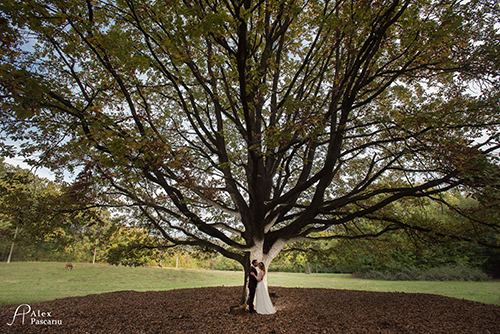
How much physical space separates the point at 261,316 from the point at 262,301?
427mm

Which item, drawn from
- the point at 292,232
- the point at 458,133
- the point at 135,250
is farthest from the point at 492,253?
the point at 135,250

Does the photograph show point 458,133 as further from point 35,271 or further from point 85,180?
point 35,271

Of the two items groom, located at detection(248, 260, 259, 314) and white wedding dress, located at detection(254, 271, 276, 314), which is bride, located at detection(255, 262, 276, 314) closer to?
white wedding dress, located at detection(254, 271, 276, 314)

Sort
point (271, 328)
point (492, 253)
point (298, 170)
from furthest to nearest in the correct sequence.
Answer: point (492, 253) → point (298, 170) → point (271, 328)

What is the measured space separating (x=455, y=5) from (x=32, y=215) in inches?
448

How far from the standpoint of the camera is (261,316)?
19.9 feet

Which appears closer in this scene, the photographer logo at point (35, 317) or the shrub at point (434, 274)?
the photographer logo at point (35, 317)

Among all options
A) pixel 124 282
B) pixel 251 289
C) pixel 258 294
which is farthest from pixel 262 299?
pixel 124 282

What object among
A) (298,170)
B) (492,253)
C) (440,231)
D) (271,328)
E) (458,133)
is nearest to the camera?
(271,328)

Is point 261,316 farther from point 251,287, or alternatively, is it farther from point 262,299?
point 251,287

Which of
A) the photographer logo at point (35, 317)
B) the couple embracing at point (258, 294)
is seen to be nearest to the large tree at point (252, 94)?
the couple embracing at point (258, 294)

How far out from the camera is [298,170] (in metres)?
10.1

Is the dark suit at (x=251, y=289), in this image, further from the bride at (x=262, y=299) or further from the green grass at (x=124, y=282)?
the green grass at (x=124, y=282)

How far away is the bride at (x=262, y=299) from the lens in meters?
6.39
